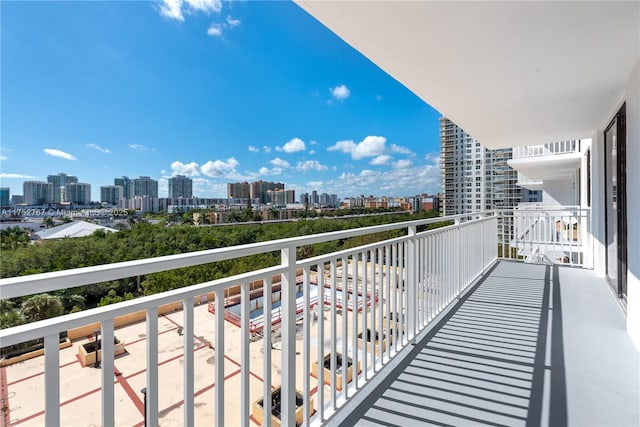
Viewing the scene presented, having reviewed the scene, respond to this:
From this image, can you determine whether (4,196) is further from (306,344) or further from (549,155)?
(549,155)

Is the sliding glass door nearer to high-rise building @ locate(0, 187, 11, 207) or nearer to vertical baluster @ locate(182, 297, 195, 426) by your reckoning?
vertical baluster @ locate(182, 297, 195, 426)

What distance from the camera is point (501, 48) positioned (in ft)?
7.39

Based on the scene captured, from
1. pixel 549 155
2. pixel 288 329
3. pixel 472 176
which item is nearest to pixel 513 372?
pixel 288 329

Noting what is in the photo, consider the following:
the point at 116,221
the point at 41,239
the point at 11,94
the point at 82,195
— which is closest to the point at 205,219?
the point at 116,221

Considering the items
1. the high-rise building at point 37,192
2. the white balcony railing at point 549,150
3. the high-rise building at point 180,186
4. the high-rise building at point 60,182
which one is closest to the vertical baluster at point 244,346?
the white balcony railing at point 549,150

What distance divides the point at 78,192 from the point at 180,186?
16.3 m

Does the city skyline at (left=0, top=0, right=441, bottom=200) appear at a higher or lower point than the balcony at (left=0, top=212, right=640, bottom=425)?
higher

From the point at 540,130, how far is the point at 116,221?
3041cm

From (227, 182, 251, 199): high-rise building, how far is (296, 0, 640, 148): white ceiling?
1825 inches

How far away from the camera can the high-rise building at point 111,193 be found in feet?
115

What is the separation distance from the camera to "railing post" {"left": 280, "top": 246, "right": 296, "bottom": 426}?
1313 millimetres

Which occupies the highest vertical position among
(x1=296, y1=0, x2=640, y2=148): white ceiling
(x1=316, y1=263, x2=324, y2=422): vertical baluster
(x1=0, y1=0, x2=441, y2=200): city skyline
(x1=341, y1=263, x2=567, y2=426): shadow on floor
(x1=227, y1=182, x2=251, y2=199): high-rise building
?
(x1=0, y1=0, x2=441, y2=200): city skyline

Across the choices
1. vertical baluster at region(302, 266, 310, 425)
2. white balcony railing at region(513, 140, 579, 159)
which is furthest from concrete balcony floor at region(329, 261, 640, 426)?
white balcony railing at region(513, 140, 579, 159)

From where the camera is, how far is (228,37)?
48.9 metres
